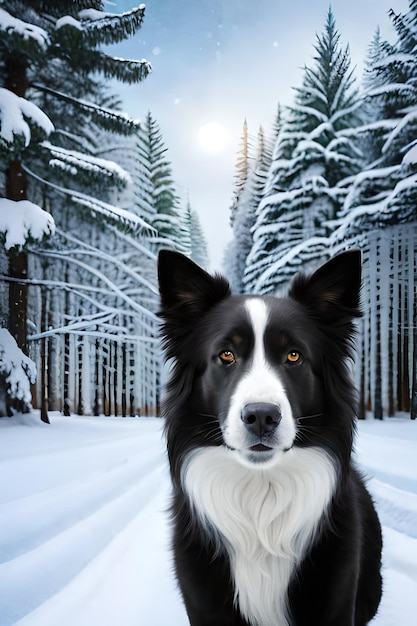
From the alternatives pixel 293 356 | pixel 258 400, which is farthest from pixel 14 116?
pixel 258 400

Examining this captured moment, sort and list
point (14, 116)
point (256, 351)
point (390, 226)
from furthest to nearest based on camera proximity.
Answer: point (390, 226), point (14, 116), point (256, 351)

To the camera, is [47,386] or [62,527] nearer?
[62,527]

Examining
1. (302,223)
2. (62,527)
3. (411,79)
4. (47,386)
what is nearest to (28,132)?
(47,386)

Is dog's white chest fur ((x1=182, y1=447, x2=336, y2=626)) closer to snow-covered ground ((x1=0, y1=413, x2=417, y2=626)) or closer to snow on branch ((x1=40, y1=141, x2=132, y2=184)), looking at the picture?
snow-covered ground ((x1=0, y1=413, x2=417, y2=626))

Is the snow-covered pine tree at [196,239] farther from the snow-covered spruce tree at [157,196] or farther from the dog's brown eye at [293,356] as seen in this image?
the dog's brown eye at [293,356]

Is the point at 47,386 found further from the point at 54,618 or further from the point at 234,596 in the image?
the point at 234,596

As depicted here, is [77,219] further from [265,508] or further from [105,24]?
[265,508]

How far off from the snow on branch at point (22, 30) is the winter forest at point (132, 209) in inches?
0.5

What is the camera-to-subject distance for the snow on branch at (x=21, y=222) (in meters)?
3.36

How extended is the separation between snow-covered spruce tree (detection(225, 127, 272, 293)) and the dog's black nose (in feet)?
9.49

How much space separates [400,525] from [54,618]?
1.59 metres

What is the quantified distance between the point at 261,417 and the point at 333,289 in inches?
21.2

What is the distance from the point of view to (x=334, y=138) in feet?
13.3

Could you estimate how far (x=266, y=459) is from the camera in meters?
1.20
